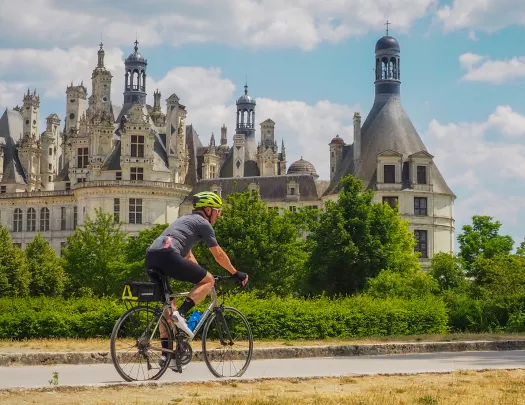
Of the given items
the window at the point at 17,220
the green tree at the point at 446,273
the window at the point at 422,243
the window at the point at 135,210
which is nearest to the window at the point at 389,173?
the window at the point at 422,243

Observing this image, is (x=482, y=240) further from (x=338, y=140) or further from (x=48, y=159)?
(x=48, y=159)

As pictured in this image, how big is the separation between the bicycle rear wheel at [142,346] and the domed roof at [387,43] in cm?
7385

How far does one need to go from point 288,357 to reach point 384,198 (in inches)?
2248

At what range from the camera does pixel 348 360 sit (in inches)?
698

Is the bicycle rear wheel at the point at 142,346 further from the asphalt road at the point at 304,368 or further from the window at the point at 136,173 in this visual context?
the window at the point at 136,173

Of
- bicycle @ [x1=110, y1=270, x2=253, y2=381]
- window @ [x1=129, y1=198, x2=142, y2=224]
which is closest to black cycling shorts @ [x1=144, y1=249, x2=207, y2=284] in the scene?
bicycle @ [x1=110, y1=270, x2=253, y2=381]

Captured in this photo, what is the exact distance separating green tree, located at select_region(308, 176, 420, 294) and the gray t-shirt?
3691cm

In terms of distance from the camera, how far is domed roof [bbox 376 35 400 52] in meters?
84.1

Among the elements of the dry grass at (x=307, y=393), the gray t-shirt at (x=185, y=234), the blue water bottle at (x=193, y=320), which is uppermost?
the gray t-shirt at (x=185, y=234)

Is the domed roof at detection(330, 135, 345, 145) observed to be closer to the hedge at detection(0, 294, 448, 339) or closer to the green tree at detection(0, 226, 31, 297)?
the green tree at detection(0, 226, 31, 297)

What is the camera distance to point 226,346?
533 inches

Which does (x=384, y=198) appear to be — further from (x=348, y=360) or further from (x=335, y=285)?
(x=348, y=360)

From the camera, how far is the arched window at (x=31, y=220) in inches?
3578

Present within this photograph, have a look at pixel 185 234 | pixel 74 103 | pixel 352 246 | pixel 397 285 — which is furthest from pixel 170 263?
pixel 74 103
